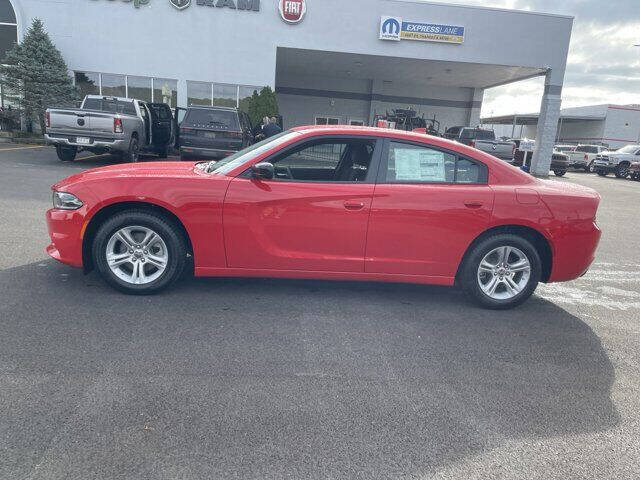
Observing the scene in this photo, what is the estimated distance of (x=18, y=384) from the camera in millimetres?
2990

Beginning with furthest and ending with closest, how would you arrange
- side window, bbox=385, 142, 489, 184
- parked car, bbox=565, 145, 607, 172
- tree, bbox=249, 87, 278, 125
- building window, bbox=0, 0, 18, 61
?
parked car, bbox=565, 145, 607, 172 < building window, bbox=0, 0, 18, 61 < tree, bbox=249, 87, 278, 125 < side window, bbox=385, 142, 489, 184

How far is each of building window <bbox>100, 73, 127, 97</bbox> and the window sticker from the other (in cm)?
2014

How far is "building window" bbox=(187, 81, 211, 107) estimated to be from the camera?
21.8 m

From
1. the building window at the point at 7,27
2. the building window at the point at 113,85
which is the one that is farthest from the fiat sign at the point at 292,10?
the building window at the point at 7,27

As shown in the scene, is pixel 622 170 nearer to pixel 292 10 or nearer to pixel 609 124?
pixel 292 10

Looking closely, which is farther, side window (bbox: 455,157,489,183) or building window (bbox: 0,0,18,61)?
building window (bbox: 0,0,18,61)

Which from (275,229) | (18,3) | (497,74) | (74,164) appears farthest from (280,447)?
(497,74)

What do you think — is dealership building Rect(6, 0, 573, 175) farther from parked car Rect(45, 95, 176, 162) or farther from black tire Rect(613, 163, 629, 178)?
black tire Rect(613, 163, 629, 178)

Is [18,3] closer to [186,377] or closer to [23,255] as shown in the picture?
[23,255]

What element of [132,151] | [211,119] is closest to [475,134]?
[211,119]

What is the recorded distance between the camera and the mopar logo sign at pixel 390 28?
22.0m

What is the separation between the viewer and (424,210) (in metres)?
4.52

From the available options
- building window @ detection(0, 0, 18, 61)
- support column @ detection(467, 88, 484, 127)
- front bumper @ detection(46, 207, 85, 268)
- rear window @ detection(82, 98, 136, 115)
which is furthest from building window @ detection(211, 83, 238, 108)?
front bumper @ detection(46, 207, 85, 268)

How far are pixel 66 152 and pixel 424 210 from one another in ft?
Answer: 43.6
